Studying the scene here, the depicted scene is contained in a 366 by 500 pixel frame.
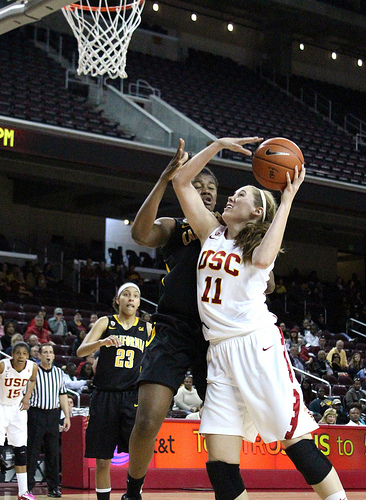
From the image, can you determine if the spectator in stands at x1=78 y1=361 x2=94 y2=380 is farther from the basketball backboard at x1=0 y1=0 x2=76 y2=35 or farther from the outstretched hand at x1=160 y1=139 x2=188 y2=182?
A: the outstretched hand at x1=160 y1=139 x2=188 y2=182

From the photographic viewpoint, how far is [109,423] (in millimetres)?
5816

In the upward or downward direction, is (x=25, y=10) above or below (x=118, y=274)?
above

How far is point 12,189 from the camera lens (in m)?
22.6

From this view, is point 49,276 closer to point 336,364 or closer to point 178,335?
point 336,364

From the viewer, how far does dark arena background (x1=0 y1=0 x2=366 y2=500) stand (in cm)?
1709

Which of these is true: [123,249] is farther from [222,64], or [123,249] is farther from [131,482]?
[131,482]

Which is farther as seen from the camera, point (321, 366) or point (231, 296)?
point (321, 366)

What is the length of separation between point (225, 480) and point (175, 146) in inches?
648

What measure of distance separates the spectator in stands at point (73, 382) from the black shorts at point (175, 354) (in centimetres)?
790

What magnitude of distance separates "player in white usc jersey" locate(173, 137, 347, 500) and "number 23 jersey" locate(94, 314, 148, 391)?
2.32 meters

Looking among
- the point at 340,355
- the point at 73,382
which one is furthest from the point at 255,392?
the point at 340,355

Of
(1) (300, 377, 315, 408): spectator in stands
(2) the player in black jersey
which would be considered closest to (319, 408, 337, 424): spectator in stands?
(1) (300, 377, 315, 408): spectator in stands

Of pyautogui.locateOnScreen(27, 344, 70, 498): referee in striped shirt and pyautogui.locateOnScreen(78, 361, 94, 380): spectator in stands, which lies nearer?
pyautogui.locateOnScreen(27, 344, 70, 498): referee in striped shirt

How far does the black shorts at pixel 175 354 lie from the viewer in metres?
4.02
